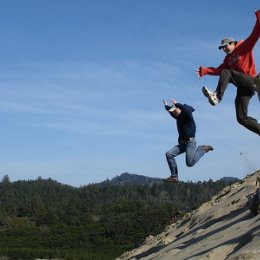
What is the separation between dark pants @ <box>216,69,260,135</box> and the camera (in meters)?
7.71

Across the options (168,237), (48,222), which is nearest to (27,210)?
(48,222)

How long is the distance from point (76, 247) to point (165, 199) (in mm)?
77102

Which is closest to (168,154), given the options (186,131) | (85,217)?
(186,131)

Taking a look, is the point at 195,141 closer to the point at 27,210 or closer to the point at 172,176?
the point at 172,176

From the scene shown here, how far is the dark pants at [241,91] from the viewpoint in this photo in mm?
7707

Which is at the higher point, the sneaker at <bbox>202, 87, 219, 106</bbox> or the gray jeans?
the sneaker at <bbox>202, 87, 219, 106</bbox>

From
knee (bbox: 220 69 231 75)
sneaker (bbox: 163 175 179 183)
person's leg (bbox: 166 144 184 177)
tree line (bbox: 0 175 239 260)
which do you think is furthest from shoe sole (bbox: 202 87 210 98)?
tree line (bbox: 0 175 239 260)

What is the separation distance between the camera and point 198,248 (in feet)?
25.5

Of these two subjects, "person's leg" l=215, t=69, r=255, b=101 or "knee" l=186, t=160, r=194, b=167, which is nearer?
"person's leg" l=215, t=69, r=255, b=101

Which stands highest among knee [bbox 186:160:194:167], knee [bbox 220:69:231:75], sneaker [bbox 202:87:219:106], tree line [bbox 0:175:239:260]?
tree line [bbox 0:175:239:260]

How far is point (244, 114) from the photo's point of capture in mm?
8062

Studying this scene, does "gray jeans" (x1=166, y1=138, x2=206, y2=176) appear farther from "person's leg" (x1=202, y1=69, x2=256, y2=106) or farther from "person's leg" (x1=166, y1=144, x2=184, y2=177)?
"person's leg" (x1=202, y1=69, x2=256, y2=106)

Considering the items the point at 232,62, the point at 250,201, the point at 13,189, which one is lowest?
the point at 250,201

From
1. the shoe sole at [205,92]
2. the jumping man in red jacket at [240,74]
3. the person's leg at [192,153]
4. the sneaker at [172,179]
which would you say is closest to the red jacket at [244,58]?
the jumping man in red jacket at [240,74]
